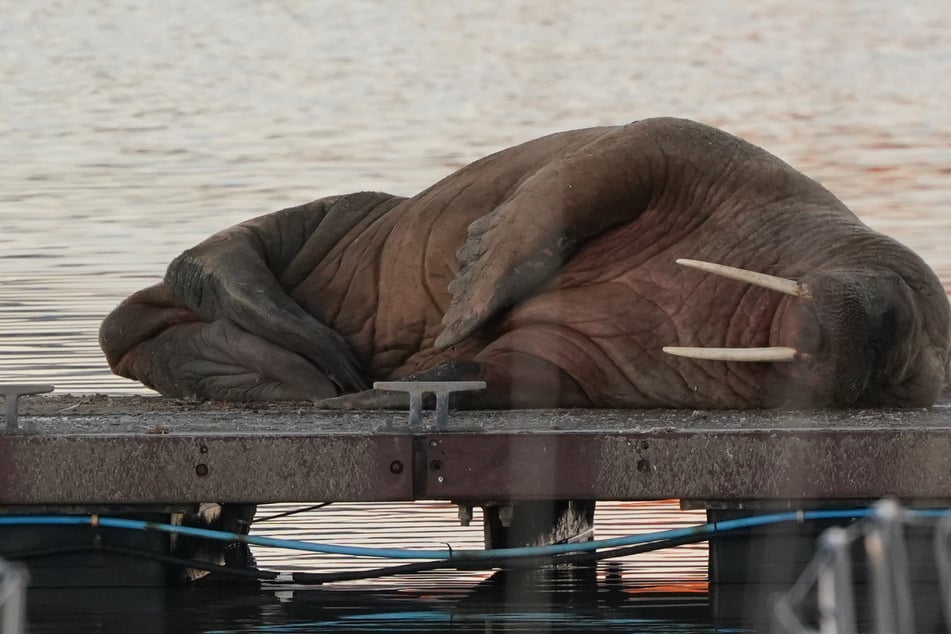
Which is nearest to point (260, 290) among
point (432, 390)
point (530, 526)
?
point (530, 526)

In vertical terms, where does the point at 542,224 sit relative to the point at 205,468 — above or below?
above

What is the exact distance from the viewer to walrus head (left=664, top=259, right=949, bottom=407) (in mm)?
7523

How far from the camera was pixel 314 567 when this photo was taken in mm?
7859

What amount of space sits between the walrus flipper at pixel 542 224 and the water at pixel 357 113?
0.94m

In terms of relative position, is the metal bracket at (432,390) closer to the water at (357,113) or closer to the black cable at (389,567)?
the black cable at (389,567)

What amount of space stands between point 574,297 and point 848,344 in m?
1.25

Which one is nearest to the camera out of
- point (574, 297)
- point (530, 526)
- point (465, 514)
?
point (465, 514)

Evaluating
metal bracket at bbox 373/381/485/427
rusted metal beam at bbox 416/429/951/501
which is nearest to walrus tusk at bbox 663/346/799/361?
rusted metal beam at bbox 416/429/951/501

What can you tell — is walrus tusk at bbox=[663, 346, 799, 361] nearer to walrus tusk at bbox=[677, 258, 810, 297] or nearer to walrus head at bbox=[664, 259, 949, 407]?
walrus head at bbox=[664, 259, 949, 407]

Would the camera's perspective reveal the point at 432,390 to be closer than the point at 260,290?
Yes

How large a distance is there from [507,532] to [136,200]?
10.1 m

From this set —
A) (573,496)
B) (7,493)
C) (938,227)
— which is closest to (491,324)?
(573,496)

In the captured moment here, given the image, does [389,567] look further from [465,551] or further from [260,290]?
[260,290]

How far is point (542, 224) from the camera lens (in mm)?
8148
